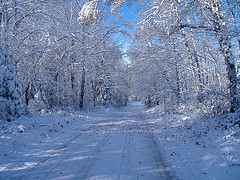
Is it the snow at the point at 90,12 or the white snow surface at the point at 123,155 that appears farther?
the snow at the point at 90,12

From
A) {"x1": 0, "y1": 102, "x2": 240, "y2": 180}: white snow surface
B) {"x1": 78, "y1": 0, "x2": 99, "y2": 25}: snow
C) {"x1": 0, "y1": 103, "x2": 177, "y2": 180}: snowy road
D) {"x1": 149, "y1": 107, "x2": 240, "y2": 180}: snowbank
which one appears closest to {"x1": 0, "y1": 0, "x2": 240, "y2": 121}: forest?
{"x1": 78, "y1": 0, "x2": 99, "y2": 25}: snow

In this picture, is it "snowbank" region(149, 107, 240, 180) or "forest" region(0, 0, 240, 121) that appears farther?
"forest" region(0, 0, 240, 121)

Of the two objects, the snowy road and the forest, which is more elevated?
the forest

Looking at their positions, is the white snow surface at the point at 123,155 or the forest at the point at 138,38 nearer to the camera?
the white snow surface at the point at 123,155

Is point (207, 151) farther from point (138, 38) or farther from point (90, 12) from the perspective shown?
point (90, 12)

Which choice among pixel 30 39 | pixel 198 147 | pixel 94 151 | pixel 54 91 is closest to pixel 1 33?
pixel 30 39

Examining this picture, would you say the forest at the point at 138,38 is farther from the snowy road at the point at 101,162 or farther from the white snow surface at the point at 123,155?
the snowy road at the point at 101,162

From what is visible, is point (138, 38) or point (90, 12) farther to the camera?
point (138, 38)

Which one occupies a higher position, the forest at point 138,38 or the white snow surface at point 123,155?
the forest at point 138,38

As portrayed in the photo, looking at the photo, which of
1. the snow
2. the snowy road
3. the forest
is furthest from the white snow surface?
the snow

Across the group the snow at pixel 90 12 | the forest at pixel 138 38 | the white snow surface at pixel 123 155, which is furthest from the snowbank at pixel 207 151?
the snow at pixel 90 12

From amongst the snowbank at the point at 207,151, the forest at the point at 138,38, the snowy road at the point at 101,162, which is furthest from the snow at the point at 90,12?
the snowbank at the point at 207,151

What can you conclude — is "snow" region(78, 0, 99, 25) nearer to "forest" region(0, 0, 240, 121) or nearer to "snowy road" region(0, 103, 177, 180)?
"forest" region(0, 0, 240, 121)

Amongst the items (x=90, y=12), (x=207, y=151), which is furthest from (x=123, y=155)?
(x=90, y=12)
